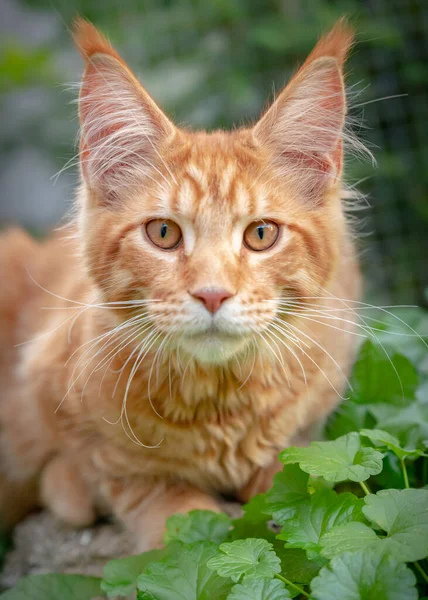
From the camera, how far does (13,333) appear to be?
2.65m

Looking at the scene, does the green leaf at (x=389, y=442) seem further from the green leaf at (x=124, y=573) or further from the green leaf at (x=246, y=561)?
the green leaf at (x=124, y=573)

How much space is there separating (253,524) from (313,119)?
1.07m

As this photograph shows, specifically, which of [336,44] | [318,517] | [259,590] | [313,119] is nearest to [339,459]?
[318,517]

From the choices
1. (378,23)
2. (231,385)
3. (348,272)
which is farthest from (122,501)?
(378,23)

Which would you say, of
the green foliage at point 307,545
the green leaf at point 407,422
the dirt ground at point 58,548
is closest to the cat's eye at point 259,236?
the green foliage at point 307,545

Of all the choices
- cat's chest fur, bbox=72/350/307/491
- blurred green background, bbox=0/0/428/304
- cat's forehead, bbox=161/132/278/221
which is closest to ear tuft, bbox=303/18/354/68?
cat's forehead, bbox=161/132/278/221

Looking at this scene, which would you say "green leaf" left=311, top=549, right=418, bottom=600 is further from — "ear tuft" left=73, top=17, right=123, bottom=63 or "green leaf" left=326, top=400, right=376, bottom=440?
"ear tuft" left=73, top=17, right=123, bottom=63

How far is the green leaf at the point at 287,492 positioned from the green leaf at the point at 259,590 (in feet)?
0.67

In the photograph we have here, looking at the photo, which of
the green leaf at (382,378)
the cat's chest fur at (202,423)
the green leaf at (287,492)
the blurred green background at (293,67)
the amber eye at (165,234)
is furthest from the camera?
the blurred green background at (293,67)

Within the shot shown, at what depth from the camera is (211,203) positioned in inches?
66.9

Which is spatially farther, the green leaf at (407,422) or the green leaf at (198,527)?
the green leaf at (407,422)

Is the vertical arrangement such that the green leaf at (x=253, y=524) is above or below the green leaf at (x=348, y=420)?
below

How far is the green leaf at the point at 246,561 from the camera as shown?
4.23 ft

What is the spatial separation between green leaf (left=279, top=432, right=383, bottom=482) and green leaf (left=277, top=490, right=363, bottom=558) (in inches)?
2.8
